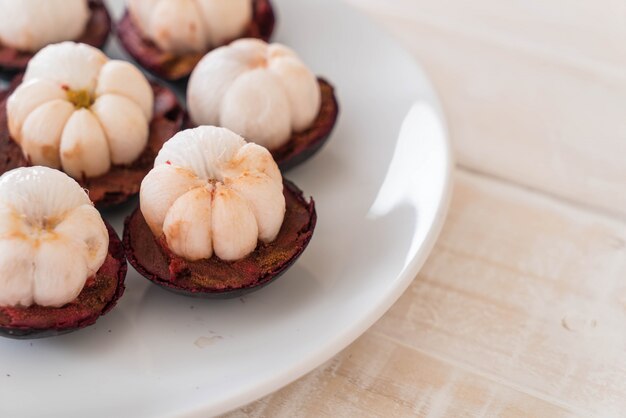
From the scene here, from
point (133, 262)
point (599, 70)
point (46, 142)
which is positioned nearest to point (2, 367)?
point (133, 262)

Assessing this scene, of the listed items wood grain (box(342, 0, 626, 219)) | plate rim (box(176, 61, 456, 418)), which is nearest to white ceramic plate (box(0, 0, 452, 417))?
plate rim (box(176, 61, 456, 418))

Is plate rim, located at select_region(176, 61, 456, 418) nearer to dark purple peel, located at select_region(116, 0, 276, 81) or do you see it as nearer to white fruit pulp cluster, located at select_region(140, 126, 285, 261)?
white fruit pulp cluster, located at select_region(140, 126, 285, 261)

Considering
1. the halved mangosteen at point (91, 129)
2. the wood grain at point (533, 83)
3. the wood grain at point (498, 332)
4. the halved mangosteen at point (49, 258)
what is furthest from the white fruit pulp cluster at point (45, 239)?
the wood grain at point (533, 83)

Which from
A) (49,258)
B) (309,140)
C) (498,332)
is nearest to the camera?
(49,258)

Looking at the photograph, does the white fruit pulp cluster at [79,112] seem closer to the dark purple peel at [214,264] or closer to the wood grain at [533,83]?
the dark purple peel at [214,264]

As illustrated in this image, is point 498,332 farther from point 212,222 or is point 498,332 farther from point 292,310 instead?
point 212,222

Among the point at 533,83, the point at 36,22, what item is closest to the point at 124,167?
the point at 36,22
